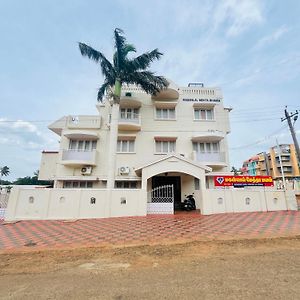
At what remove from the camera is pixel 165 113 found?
60.0 ft

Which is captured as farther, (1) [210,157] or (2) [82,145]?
(2) [82,145]

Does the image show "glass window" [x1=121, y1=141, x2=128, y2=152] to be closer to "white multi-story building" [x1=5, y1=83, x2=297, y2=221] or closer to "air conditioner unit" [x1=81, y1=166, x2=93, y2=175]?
"white multi-story building" [x1=5, y1=83, x2=297, y2=221]

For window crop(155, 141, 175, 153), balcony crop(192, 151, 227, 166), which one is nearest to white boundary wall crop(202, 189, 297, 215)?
balcony crop(192, 151, 227, 166)

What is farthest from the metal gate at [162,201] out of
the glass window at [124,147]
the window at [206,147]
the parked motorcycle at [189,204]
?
the window at [206,147]

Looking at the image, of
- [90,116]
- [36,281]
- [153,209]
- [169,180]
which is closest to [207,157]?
[169,180]

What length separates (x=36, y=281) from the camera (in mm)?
3588

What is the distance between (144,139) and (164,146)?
75.6 inches

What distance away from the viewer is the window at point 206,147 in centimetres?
1714

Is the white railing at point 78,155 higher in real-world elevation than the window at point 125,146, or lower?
lower

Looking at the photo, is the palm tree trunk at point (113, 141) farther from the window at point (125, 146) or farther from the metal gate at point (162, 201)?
the window at point (125, 146)

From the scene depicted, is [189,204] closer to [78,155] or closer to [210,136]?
[210,136]

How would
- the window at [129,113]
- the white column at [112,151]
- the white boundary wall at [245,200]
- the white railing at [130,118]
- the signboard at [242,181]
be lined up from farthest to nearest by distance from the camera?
1. the window at [129,113]
2. the white railing at [130,118]
3. the signboard at [242,181]
4. the white column at [112,151]
5. the white boundary wall at [245,200]

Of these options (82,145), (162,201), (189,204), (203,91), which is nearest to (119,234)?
(162,201)

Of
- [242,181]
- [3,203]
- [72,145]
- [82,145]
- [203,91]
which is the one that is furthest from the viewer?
[203,91]
